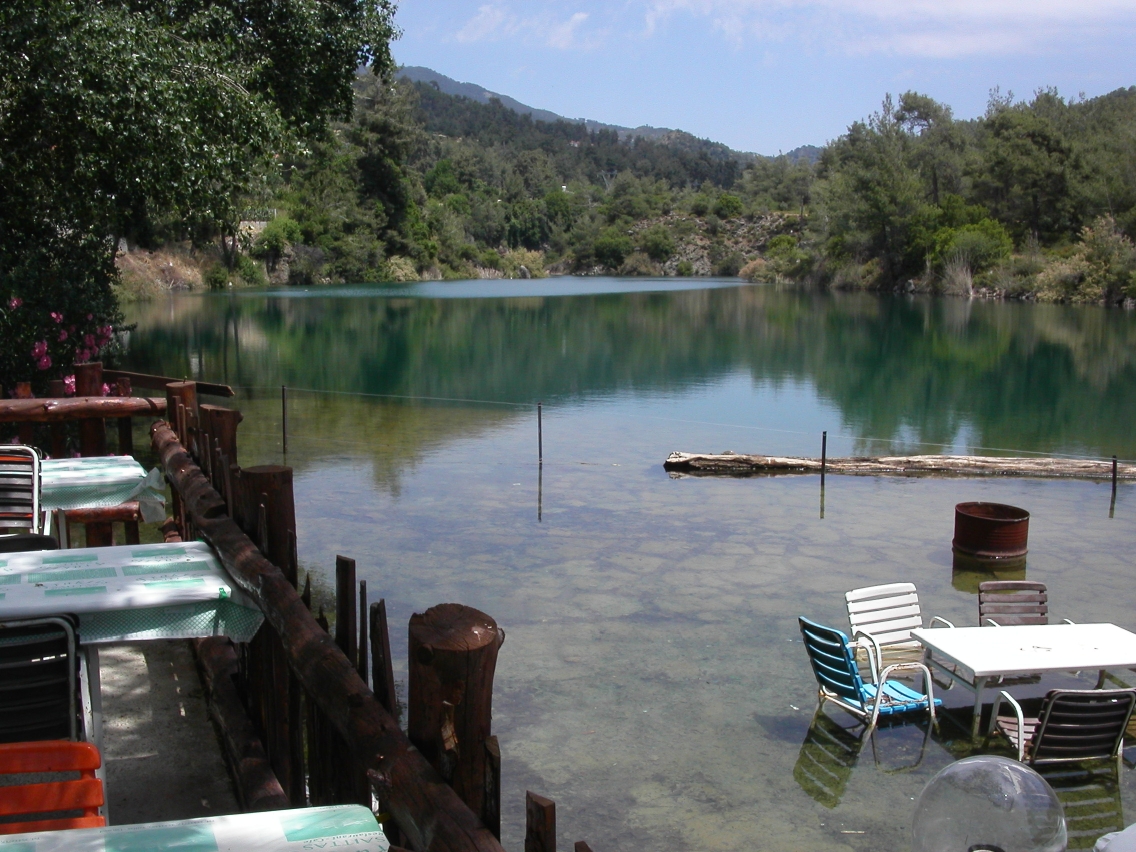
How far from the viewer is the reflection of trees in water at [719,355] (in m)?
24.9

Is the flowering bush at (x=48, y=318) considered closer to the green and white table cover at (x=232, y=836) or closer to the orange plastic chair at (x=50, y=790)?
the orange plastic chair at (x=50, y=790)

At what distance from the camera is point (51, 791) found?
8.43ft

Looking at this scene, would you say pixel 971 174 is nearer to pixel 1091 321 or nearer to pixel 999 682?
pixel 1091 321

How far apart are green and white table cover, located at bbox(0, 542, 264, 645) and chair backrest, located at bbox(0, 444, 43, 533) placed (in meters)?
1.34

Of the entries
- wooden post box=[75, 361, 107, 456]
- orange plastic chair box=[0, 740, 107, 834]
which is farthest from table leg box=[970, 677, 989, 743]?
orange plastic chair box=[0, 740, 107, 834]

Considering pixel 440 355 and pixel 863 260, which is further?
pixel 863 260

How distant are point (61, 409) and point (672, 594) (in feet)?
18.6

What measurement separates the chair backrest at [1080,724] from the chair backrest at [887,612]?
5.65 feet

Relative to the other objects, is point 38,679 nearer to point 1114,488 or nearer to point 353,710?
point 353,710

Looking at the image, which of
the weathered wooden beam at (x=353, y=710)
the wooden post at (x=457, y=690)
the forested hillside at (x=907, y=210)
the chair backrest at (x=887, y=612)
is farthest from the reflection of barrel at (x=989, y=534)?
the forested hillside at (x=907, y=210)

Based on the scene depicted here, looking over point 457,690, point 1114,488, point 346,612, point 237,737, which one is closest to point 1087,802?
point 237,737

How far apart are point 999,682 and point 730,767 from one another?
247 cm

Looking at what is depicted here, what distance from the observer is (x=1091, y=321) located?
158 ft

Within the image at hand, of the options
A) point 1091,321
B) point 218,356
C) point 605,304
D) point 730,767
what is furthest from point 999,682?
point 605,304
